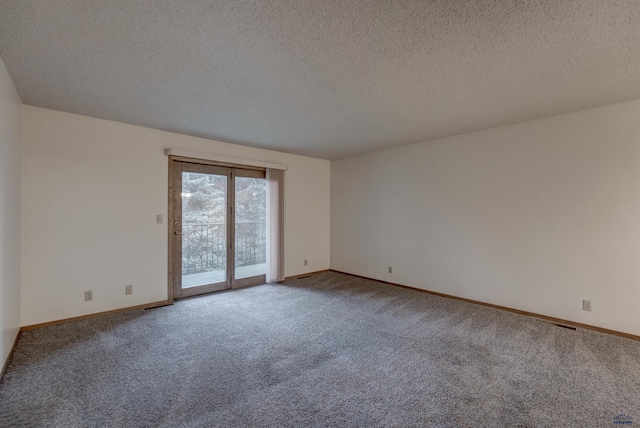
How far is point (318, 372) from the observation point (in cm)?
230

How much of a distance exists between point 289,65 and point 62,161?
9.76 feet

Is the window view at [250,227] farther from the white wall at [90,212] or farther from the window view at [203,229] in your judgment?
the white wall at [90,212]

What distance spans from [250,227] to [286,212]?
2.51 ft

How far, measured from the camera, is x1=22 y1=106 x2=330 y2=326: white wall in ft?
10.3

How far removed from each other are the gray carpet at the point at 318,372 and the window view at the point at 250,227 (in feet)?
4.66

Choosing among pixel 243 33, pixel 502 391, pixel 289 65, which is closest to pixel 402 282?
pixel 502 391

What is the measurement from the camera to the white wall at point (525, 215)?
304cm

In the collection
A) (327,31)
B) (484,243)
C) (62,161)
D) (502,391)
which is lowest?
(502,391)

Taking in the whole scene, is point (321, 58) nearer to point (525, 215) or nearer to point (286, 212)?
point (525, 215)

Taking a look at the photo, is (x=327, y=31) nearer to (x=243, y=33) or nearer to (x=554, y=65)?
(x=243, y=33)

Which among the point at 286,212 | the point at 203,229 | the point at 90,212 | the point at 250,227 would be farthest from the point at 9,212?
the point at 286,212

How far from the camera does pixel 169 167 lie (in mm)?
4039

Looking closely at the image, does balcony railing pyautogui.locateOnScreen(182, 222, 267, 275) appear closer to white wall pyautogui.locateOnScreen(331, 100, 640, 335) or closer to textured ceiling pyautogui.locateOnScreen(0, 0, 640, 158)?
textured ceiling pyautogui.locateOnScreen(0, 0, 640, 158)

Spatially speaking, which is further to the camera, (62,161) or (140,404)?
(62,161)
